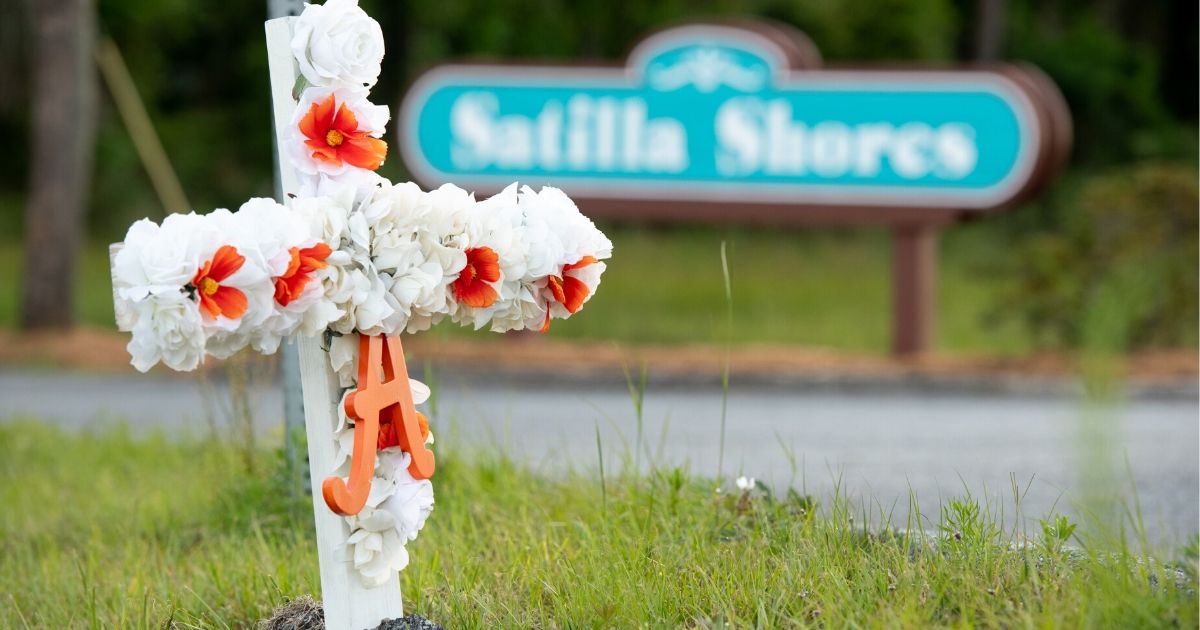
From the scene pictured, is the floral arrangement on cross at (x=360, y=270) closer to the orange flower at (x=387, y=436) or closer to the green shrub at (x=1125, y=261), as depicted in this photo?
the orange flower at (x=387, y=436)

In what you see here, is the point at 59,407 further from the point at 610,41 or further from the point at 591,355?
the point at 610,41

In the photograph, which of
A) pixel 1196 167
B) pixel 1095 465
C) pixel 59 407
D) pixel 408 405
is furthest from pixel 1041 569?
pixel 1196 167

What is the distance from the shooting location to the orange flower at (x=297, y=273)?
9.16 ft

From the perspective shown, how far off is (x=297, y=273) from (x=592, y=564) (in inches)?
42.3

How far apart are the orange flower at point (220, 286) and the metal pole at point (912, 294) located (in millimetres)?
9493

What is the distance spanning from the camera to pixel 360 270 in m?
2.97

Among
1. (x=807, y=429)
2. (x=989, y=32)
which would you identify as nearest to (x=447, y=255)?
(x=807, y=429)

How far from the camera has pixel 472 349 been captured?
1211 centimetres

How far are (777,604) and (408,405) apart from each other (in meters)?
0.90

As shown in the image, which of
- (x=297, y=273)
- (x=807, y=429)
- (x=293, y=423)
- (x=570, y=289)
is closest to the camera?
(x=297, y=273)

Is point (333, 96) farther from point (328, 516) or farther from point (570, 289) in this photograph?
point (328, 516)

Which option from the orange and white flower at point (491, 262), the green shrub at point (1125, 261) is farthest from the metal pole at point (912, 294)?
the orange and white flower at point (491, 262)

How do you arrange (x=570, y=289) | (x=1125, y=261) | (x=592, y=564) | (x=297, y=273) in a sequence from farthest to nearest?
(x=1125, y=261) → (x=592, y=564) → (x=570, y=289) → (x=297, y=273)

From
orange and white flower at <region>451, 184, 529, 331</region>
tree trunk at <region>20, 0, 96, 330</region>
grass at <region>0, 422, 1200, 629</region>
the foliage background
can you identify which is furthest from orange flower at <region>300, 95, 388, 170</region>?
the foliage background
